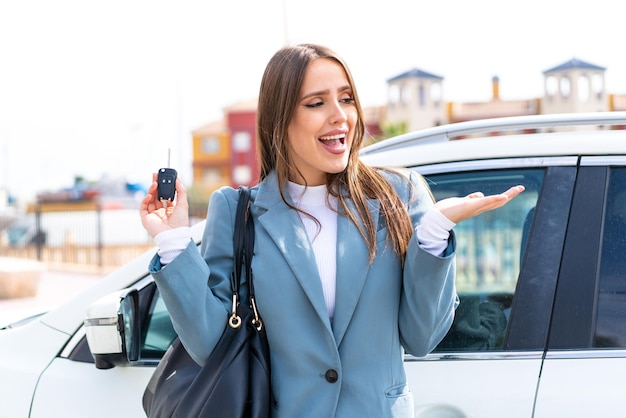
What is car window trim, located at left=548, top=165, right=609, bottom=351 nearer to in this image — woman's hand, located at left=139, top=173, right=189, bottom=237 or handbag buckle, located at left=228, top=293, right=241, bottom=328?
handbag buckle, located at left=228, top=293, right=241, bottom=328

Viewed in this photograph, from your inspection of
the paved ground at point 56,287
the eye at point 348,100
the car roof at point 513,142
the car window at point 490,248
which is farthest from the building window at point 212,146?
the eye at point 348,100

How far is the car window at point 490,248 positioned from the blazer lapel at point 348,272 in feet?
1.79

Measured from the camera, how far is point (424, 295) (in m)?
1.78

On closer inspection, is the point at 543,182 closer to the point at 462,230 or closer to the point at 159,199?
the point at 462,230

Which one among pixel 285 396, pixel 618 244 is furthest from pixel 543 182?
pixel 285 396

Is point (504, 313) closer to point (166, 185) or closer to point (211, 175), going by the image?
point (166, 185)

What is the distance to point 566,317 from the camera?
2.14 meters

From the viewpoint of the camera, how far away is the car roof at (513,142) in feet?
7.42

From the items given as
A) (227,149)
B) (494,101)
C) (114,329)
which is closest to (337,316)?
(114,329)

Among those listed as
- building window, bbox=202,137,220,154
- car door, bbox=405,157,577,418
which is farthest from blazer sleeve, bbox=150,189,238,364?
building window, bbox=202,137,220,154

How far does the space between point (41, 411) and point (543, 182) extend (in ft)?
5.65

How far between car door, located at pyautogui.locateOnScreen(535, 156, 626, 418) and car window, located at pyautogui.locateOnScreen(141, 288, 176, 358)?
1.18 metres

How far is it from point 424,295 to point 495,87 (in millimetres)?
64417

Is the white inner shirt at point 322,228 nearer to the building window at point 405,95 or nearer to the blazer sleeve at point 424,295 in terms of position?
the blazer sleeve at point 424,295
